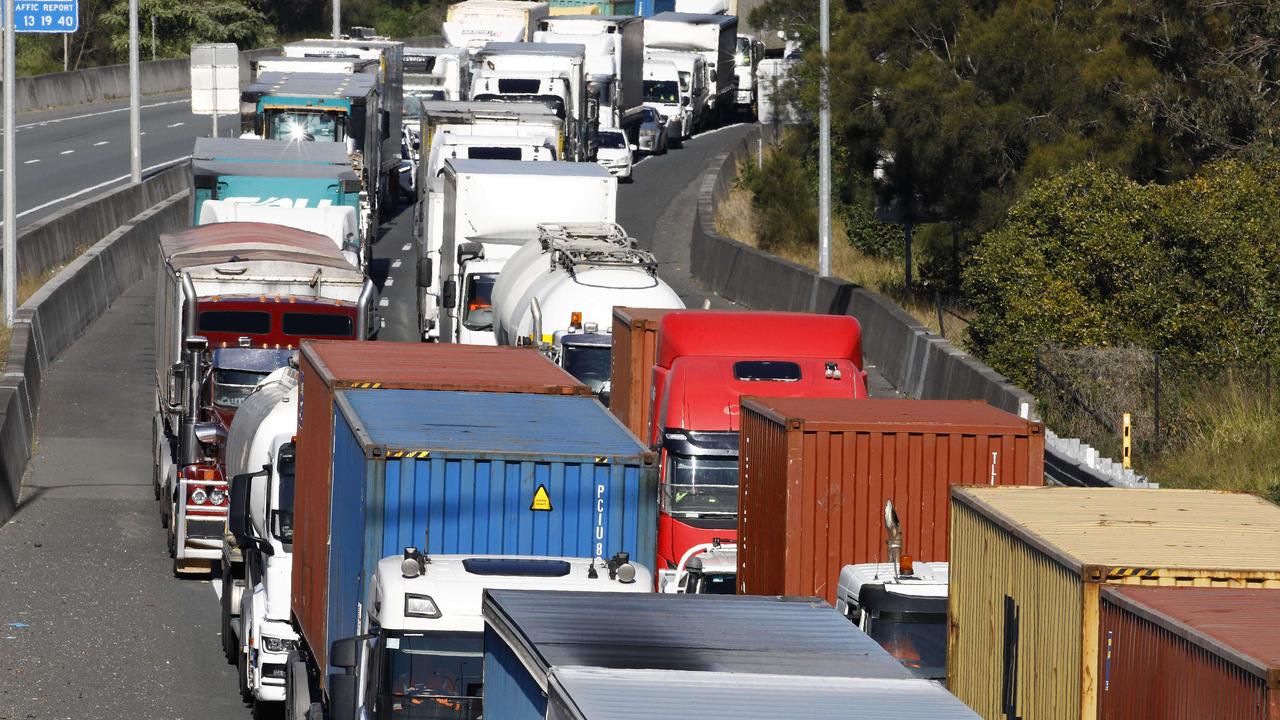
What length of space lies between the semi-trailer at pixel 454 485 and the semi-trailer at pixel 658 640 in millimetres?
1962

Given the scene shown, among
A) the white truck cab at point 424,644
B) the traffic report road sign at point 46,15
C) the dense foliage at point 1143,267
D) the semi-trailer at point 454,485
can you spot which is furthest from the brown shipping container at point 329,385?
the traffic report road sign at point 46,15

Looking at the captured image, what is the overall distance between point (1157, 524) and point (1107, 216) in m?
16.0

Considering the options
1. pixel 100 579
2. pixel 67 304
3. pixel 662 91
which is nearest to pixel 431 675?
pixel 100 579

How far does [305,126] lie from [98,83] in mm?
36740

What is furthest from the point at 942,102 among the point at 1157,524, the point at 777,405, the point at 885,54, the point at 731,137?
the point at 731,137

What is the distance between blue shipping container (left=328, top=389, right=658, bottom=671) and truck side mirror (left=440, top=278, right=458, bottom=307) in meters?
16.6

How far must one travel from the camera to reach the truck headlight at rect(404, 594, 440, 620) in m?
10.1

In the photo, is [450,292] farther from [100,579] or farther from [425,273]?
[100,579]

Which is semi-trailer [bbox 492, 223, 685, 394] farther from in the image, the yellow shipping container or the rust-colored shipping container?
the yellow shipping container

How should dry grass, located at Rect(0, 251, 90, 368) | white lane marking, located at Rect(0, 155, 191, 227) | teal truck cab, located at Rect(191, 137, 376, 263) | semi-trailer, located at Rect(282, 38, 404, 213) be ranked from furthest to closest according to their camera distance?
semi-trailer, located at Rect(282, 38, 404, 213)
white lane marking, located at Rect(0, 155, 191, 227)
teal truck cab, located at Rect(191, 137, 376, 263)
dry grass, located at Rect(0, 251, 90, 368)

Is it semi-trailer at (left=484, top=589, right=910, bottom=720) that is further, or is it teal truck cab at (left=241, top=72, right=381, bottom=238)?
teal truck cab at (left=241, top=72, right=381, bottom=238)

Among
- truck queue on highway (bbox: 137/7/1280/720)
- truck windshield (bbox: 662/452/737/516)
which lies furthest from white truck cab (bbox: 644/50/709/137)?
truck windshield (bbox: 662/452/737/516)

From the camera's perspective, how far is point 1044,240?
86.0 feet

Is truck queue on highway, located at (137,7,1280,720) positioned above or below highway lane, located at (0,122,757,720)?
above
